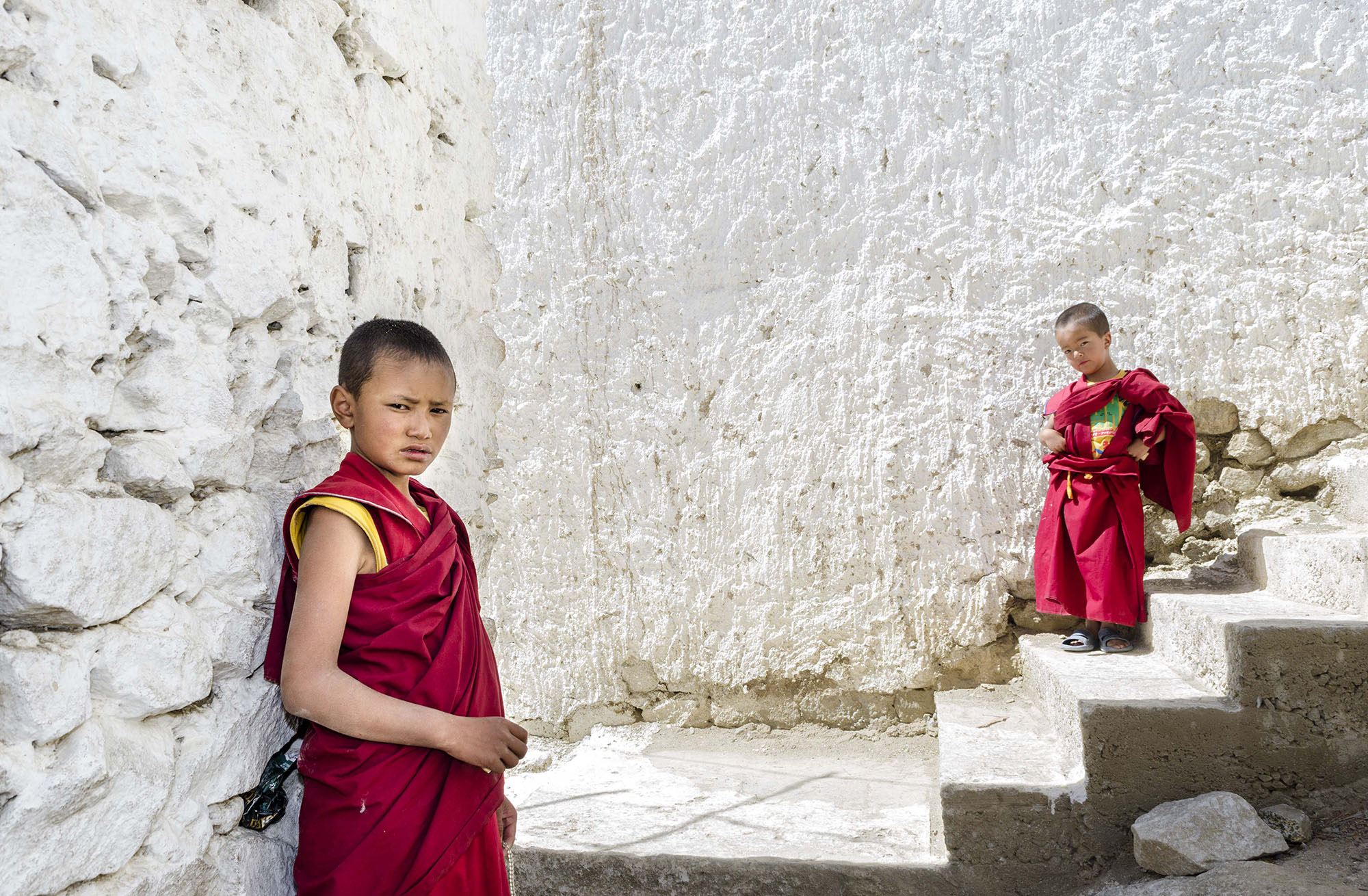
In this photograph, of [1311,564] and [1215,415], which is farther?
[1215,415]

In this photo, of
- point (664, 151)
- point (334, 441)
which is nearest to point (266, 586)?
point (334, 441)

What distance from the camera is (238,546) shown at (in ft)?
3.62

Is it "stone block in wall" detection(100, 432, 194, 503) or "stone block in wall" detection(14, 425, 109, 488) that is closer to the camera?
"stone block in wall" detection(14, 425, 109, 488)

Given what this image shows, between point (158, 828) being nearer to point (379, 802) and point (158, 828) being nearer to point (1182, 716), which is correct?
point (379, 802)

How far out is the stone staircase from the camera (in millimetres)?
2307

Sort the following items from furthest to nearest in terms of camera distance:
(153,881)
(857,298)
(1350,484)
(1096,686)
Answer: (857,298) → (1350,484) → (1096,686) → (153,881)

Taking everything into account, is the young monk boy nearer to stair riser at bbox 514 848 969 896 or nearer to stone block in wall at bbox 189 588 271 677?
stone block in wall at bbox 189 588 271 677

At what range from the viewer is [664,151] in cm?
365

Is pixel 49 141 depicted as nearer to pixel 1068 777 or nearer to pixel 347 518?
pixel 347 518

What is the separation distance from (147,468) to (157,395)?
3.3 inches

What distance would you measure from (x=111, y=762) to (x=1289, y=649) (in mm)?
2556

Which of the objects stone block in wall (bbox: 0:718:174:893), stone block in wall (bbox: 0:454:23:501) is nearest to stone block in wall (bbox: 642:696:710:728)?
stone block in wall (bbox: 0:718:174:893)

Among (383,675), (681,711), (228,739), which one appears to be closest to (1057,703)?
(681,711)

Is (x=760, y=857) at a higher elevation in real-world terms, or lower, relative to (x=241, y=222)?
lower
